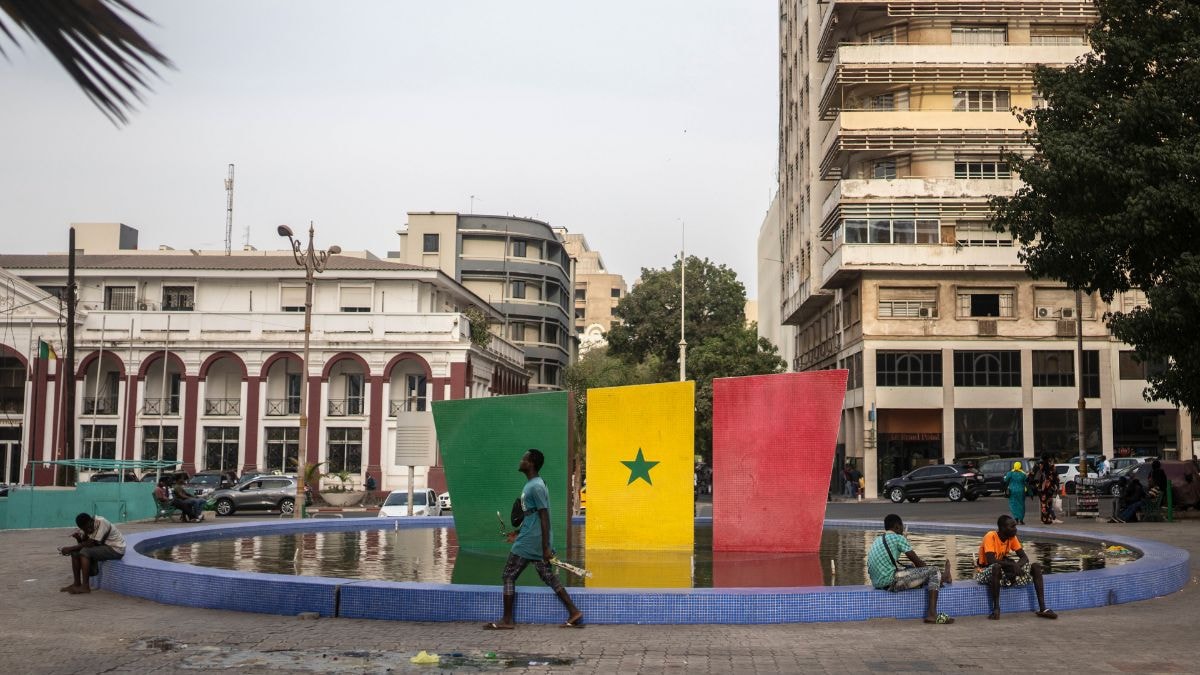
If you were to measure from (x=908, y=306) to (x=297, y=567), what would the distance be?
3790cm

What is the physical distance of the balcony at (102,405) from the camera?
53.0 meters

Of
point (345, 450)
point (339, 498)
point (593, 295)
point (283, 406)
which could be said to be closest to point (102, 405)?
point (283, 406)

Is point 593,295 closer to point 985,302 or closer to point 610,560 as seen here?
point 985,302

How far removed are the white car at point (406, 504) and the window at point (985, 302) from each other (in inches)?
1004

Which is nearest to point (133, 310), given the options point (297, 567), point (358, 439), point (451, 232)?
point (358, 439)

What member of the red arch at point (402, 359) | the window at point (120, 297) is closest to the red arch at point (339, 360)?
the red arch at point (402, 359)

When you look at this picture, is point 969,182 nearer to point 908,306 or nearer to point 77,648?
point 908,306

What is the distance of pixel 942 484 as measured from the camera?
1651 inches

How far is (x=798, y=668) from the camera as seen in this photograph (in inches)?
320

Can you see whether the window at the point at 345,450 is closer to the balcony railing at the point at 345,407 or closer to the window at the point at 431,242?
the balcony railing at the point at 345,407

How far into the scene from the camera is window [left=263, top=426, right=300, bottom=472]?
5184 cm

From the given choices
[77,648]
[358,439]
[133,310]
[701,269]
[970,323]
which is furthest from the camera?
[701,269]

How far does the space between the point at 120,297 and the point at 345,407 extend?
14.5 m

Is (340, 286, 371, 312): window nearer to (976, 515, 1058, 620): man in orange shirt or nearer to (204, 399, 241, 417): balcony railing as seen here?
(204, 399, 241, 417): balcony railing
